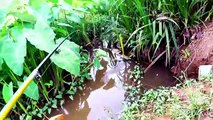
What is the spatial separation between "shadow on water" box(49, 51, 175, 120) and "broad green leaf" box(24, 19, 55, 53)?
562 millimetres

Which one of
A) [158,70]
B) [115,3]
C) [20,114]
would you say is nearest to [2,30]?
[20,114]

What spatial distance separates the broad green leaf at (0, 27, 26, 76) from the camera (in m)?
2.07

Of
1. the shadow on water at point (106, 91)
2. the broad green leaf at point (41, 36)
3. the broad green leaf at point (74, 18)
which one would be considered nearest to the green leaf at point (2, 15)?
the broad green leaf at point (41, 36)

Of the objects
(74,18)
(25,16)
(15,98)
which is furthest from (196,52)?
(15,98)

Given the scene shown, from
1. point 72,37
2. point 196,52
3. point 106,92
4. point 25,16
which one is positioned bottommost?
point 106,92

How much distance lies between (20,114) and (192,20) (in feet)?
5.07

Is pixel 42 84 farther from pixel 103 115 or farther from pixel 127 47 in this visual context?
pixel 127 47

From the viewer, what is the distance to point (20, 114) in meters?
2.36

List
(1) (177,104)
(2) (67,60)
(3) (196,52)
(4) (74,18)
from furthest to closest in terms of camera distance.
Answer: (4) (74,18), (3) (196,52), (2) (67,60), (1) (177,104)

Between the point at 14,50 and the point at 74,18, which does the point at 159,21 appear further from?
the point at 14,50

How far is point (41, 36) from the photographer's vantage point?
2170 mm

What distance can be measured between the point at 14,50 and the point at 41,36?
20cm

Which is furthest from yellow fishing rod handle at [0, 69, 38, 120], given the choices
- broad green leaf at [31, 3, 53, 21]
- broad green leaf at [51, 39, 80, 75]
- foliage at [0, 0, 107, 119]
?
broad green leaf at [31, 3, 53, 21]

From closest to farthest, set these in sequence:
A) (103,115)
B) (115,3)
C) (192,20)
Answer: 1. (103,115)
2. (192,20)
3. (115,3)
